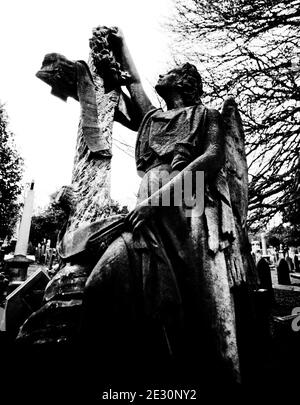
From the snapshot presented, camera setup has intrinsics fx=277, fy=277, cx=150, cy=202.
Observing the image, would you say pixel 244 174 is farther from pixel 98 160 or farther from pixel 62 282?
pixel 62 282

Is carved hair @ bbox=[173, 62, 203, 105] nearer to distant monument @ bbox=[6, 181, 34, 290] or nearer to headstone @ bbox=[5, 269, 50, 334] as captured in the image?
headstone @ bbox=[5, 269, 50, 334]

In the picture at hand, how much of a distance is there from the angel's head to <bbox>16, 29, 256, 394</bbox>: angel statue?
299 mm

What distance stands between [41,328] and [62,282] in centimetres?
30

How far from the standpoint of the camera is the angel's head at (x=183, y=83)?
2479mm

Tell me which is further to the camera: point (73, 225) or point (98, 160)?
point (98, 160)

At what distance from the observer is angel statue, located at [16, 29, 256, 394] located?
144 cm

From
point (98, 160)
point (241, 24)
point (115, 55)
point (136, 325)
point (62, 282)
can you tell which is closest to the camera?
point (136, 325)

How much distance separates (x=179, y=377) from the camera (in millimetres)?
1418

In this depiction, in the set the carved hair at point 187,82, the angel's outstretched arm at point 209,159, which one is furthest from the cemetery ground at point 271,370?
the carved hair at point 187,82

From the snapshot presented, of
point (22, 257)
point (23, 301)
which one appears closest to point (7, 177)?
point (22, 257)

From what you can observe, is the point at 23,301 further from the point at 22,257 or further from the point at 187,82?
the point at 22,257

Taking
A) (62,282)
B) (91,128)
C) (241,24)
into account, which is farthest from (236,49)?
(62,282)

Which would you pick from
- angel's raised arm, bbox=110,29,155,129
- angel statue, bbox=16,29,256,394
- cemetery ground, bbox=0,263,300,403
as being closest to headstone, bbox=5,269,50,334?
cemetery ground, bbox=0,263,300,403

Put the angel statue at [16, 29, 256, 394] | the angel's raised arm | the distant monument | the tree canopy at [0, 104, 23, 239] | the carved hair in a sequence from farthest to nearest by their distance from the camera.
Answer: the tree canopy at [0, 104, 23, 239]
the distant monument
the angel's raised arm
the carved hair
the angel statue at [16, 29, 256, 394]
